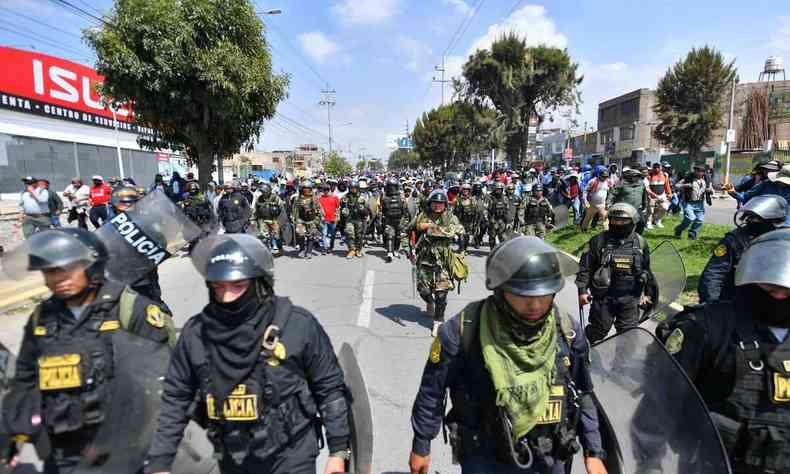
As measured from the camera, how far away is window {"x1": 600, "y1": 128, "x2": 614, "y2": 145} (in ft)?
149

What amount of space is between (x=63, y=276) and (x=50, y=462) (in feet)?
2.67

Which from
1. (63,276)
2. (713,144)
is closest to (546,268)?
(63,276)

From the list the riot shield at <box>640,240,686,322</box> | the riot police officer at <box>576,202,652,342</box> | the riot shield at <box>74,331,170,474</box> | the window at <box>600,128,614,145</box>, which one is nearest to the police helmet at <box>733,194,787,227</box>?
the riot shield at <box>640,240,686,322</box>

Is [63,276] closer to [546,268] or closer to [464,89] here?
[546,268]

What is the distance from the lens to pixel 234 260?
1.85 metres

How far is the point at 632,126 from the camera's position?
4138 cm

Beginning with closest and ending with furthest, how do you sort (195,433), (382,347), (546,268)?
(546,268) < (195,433) < (382,347)

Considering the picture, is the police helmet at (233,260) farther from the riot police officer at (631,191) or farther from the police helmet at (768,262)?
the riot police officer at (631,191)

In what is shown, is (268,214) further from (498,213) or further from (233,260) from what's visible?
(233,260)

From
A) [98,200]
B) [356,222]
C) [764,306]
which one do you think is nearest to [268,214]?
[356,222]

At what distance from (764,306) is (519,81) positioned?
30.3m

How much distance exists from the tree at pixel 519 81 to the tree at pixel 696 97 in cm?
614

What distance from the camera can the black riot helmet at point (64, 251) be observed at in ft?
6.53

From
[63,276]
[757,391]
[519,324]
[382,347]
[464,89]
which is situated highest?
[464,89]
